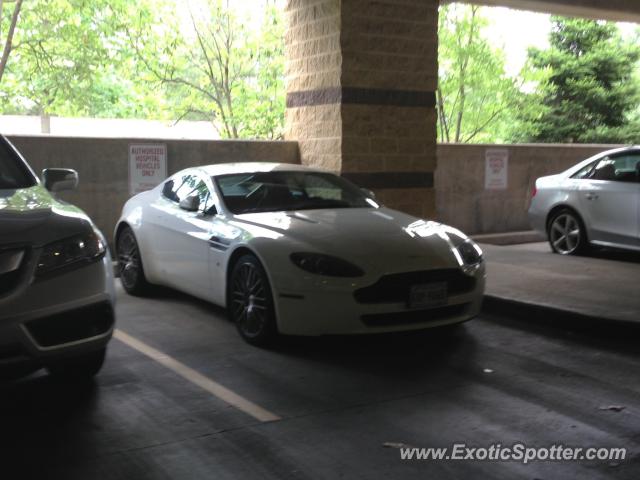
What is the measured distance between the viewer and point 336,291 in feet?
18.2

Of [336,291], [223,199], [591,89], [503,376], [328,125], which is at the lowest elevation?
[503,376]

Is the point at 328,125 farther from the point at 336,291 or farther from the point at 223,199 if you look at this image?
the point at 336,291

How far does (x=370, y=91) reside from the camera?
11.0 meters

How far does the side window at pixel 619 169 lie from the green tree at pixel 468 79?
28.8 ft

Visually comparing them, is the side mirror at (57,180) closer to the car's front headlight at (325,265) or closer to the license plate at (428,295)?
the car's front headlight at (325,265)

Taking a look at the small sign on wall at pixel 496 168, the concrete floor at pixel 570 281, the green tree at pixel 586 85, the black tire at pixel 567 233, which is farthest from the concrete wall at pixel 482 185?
the green tree at pixel 586 85

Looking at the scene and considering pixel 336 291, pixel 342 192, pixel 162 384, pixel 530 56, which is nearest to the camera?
pixel 162 384

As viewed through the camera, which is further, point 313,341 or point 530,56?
point 530,56

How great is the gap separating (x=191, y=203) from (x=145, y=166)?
386cm

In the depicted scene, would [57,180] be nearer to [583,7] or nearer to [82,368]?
[82,368]

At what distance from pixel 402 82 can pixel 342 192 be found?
14.2 ft

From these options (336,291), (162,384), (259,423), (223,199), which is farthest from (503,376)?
(223,199)

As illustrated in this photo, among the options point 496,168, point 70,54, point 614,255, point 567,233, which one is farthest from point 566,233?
point 70,54

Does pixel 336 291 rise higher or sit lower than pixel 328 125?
lower
